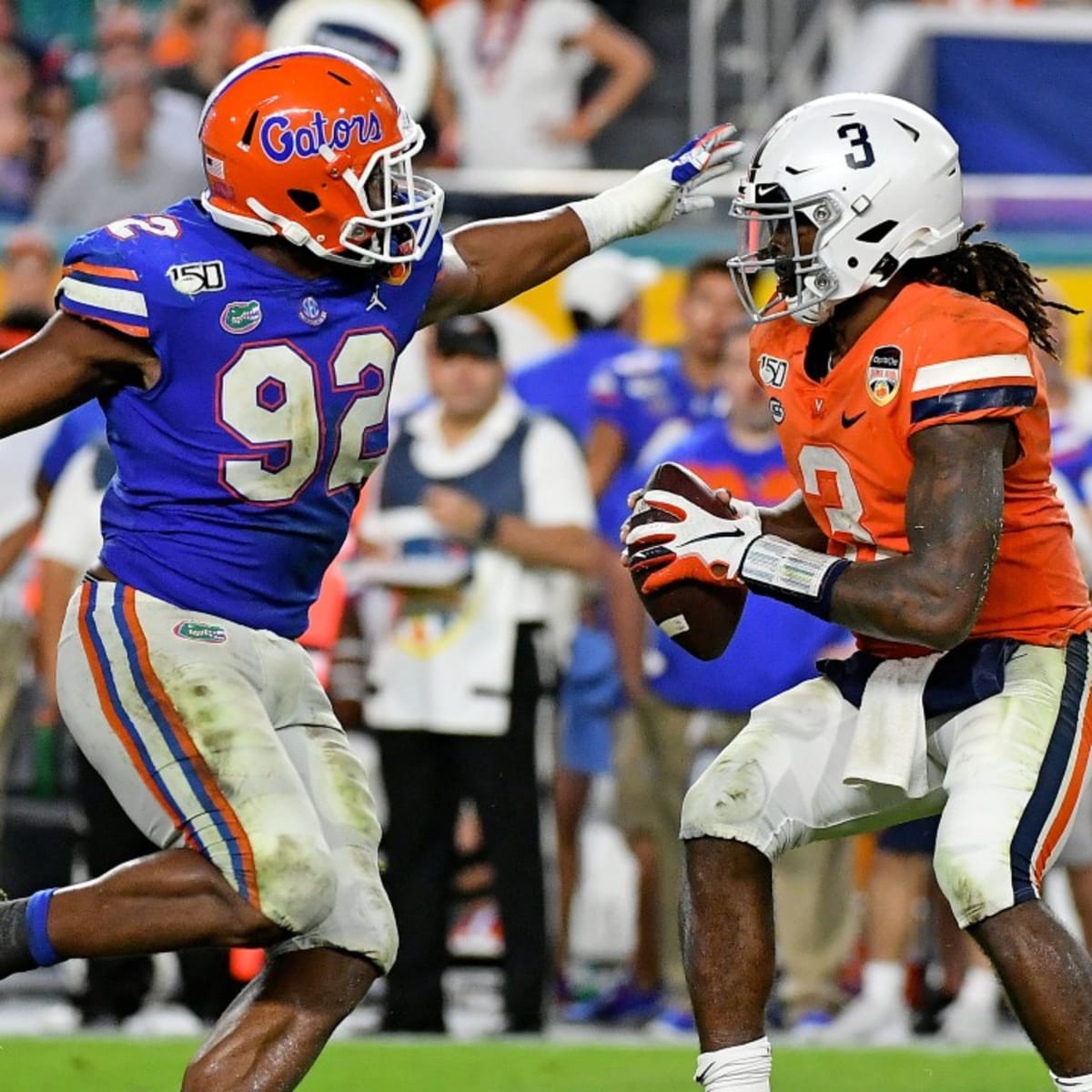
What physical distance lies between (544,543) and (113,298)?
284 cm

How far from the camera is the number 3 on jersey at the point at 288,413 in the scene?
3586 mm

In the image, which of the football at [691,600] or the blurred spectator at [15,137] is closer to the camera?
the football at [691,600]

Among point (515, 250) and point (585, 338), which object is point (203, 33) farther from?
point (515, 250)

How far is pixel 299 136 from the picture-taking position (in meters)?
3.63

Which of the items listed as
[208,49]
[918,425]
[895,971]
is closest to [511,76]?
[208,49]

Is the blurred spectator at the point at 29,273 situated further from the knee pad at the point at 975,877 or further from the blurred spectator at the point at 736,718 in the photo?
the knee pad at the point at 975,877

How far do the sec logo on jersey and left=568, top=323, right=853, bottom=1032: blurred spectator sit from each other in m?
2.39

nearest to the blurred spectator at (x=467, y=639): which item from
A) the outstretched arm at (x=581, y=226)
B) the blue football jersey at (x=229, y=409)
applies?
the outstretched arm at (x=581, y=226)

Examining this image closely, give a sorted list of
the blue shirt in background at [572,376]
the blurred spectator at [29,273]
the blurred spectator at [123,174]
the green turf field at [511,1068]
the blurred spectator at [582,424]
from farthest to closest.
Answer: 1. the blurred spectator at [123,174]
2. the blue shirt in background at [572,376]
3. the blurred spectator at [29,273]
4. the blurred spectator at [582,424]
5. the green turf field at [511,1068]

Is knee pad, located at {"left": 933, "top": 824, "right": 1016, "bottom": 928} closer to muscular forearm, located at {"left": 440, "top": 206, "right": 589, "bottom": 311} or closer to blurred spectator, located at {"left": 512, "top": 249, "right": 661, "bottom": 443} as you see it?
muscular forearm, located at {"left": 440, "top": 206, "right": 589, "bottom": 311}

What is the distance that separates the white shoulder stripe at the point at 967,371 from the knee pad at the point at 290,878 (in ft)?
4.08

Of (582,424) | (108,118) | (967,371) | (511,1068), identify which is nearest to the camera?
(967,371)

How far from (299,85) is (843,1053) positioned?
313 cm

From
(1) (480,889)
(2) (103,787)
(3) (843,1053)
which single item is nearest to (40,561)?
(2) (103,787)
